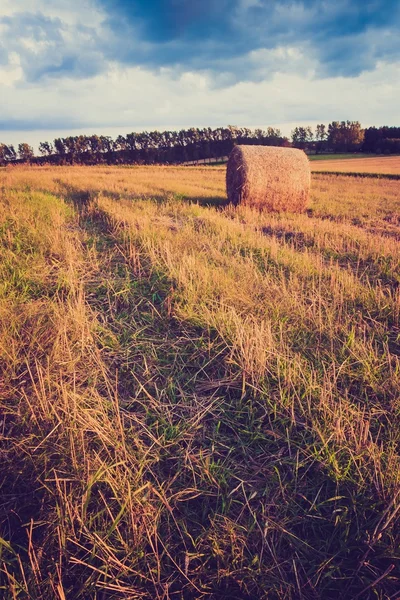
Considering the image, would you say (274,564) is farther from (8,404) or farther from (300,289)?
(300,289)

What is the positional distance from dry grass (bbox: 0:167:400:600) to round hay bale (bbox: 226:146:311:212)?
7.61 m

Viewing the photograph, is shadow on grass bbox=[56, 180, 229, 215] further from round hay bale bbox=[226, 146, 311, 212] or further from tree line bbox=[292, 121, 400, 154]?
tree line bbox=[292, 121, 400, 154]

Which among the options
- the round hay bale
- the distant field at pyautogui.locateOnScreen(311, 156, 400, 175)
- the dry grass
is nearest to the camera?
the dry grass

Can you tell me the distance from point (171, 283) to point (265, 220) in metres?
5.88

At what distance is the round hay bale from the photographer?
426 inches

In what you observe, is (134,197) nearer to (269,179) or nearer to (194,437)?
(269,179)

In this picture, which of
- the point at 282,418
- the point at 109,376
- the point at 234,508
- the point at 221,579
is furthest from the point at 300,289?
the point at 221,579

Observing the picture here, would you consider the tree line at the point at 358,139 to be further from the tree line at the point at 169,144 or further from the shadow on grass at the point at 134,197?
the shadow on grass at the point at 134,197

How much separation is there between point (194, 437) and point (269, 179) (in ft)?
34.6

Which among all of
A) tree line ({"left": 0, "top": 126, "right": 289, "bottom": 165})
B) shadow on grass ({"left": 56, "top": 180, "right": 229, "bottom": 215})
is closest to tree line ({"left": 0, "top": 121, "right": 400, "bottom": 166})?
tree line ({"left": 0, "top": 126, "right": 289, "bottom": 165})

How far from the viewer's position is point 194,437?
6.84ft

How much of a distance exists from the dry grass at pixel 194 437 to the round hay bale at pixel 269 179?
7608mm

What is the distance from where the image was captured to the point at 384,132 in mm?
61188

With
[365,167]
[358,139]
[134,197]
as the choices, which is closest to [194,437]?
[134,197]
